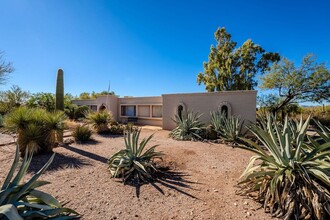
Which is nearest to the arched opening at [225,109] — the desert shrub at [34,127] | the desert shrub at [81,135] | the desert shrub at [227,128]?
the desert shrub at [227,128]

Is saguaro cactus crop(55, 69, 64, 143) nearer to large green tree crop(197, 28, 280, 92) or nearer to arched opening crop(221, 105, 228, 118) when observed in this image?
arched opening crop(221, 105, 228, 118)

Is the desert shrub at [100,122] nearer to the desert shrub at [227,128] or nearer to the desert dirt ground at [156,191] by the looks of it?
the desert dirt ground at [156,191]

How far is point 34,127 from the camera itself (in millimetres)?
6250

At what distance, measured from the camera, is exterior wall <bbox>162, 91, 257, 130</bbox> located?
10755 millimetres

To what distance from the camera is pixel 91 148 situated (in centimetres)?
786

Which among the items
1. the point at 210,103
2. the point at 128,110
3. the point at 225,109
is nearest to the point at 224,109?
the point at 225,109

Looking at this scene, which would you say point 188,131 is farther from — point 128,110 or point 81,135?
point 128,110

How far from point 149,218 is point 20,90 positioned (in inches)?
1028

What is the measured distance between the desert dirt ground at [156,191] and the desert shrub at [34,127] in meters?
0.50

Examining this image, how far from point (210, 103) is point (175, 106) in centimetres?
287

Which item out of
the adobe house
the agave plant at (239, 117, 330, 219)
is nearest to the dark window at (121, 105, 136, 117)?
the adobe house

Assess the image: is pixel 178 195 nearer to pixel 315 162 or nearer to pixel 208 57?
pixel 315 162

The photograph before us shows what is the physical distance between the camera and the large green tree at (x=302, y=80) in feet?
43.6

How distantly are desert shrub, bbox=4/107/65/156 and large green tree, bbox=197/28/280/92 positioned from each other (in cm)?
1934
